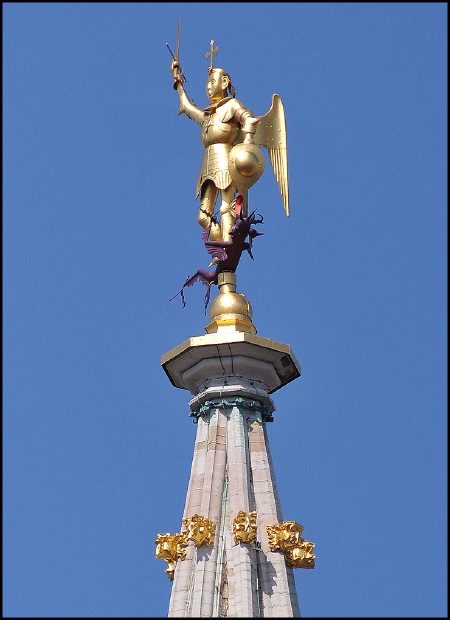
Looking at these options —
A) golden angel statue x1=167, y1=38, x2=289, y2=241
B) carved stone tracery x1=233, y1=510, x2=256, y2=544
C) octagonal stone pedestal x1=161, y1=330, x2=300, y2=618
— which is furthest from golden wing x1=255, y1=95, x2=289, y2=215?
carved stone tracery x1=233, y1=510, x2=256, y2=544

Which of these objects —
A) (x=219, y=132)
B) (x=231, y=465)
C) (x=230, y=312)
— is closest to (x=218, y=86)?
(x=219, y=132)

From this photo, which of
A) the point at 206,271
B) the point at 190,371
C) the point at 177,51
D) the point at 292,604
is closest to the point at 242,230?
the point at 206,271

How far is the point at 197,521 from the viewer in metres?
23.7

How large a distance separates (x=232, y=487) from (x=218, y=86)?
913cm

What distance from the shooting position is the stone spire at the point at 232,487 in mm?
23078

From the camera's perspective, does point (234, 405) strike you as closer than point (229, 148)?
Yes

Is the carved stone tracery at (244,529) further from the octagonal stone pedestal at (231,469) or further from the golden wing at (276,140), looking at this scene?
the golden wing at (276,140)

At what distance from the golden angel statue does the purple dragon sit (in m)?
0.22

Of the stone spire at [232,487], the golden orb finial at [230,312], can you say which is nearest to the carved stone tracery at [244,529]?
the stone spire at [232,487]

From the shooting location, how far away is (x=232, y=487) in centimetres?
2439

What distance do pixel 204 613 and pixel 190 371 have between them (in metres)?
5.02

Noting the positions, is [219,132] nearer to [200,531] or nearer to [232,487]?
[232,487]

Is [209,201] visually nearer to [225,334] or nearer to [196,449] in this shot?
[225,334]

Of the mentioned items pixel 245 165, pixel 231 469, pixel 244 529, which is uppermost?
pixel 245 165
